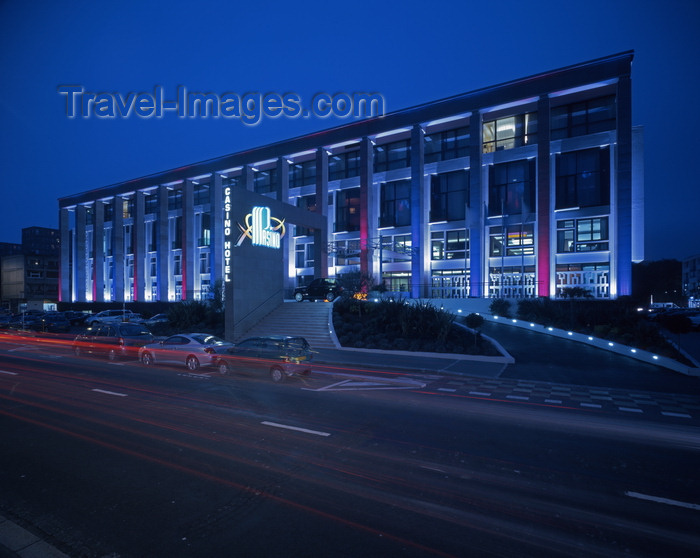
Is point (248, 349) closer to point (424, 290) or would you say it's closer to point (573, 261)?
point (424, 290)

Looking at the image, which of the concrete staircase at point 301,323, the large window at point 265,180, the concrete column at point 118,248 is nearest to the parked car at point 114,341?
the concrete staircase at point 301,323

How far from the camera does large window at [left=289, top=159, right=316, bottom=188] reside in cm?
4806

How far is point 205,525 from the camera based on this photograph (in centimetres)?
465

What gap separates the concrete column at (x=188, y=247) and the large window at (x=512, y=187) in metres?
36.9

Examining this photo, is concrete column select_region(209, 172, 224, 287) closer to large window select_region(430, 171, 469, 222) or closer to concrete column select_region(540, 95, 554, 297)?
large window select_region(430, 171, 469, 222)

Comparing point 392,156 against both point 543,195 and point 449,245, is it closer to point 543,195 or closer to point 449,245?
point 449,245

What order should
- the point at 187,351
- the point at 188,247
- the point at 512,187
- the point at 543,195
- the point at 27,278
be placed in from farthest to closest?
the point at 27,278, the point at 188,247, the point at 512,187, the point at 543,195, the point at 187,351

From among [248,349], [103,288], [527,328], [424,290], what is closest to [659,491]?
[248,349]

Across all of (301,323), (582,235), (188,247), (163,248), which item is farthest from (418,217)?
(163,248)

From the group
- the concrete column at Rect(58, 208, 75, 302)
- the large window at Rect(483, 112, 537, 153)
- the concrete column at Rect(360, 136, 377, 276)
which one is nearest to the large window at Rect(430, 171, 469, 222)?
the large window at Rect(483, 112, 537, 153)

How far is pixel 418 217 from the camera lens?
121 ft

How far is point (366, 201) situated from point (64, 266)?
53.9 m

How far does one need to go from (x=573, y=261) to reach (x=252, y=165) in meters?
36.4

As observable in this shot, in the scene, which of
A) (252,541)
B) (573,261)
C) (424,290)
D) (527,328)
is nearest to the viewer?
(252,541)
